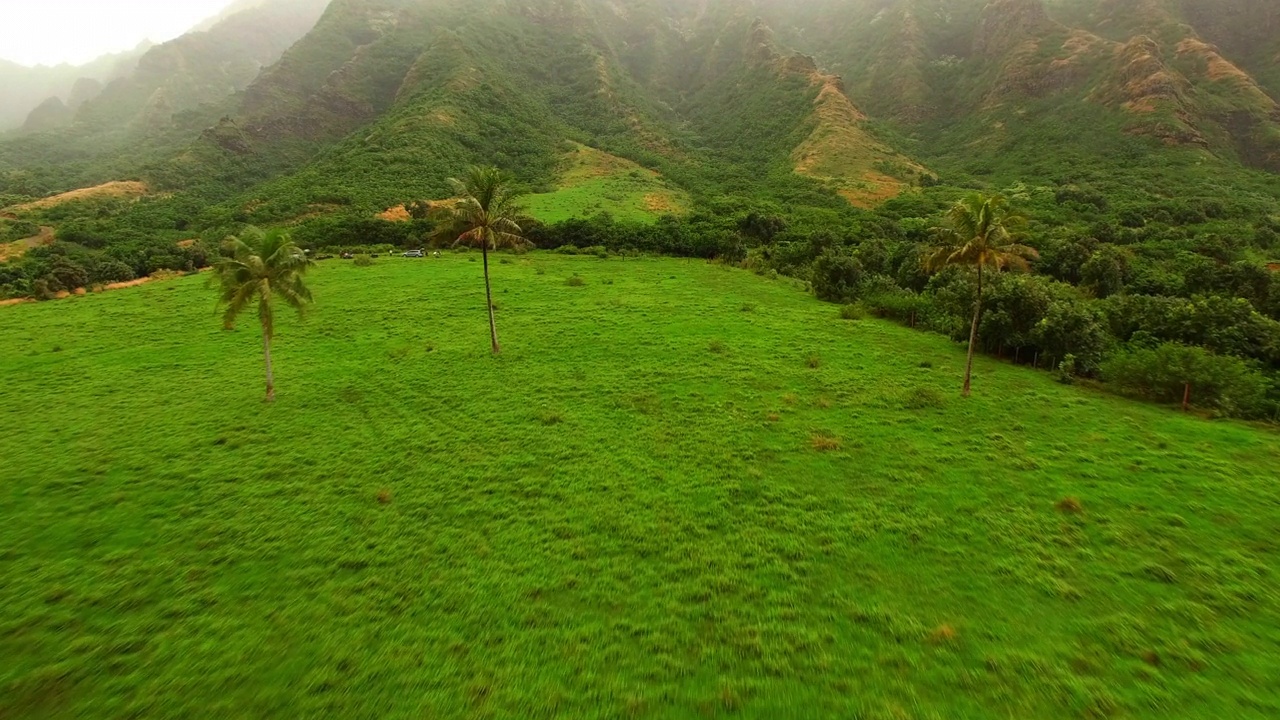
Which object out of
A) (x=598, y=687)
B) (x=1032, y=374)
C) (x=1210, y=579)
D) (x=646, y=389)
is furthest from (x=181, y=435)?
(x=1032, y=374)

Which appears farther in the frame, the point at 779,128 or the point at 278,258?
the point at 779,128

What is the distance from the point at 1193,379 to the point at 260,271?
50466 millimetres

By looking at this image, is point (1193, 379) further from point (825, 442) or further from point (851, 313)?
point (851, 313)

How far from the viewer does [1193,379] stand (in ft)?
95.8

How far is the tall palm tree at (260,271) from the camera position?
2717cm

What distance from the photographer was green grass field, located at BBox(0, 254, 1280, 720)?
12.4m

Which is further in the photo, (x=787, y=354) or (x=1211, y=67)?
(x=1211, y=67)

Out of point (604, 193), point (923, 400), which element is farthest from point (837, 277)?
point (604, 193)

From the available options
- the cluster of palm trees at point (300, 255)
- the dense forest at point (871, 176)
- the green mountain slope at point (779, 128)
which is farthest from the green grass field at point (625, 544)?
the green mountain slope at point (779, 128)

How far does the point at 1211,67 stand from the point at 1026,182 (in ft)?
270

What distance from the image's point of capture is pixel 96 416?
29.1m

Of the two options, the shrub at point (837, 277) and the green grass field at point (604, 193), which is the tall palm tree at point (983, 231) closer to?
the shrub at point (837, 277)

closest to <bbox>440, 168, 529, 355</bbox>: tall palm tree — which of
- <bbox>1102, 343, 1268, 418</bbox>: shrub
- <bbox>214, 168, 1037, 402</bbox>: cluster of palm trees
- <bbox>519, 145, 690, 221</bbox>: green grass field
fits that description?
<bbox>214, 168, 1037, 402</bbox>: cluster of palm trees

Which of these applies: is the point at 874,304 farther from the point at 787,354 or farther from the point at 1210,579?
the point at 1210,579
